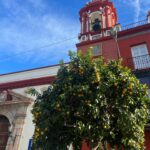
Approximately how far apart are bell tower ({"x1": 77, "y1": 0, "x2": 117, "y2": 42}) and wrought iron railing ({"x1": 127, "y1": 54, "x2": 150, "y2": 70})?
3.43 meters

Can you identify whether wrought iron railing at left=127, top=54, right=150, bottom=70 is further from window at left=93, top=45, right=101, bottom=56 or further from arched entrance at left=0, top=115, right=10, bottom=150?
arched entrance at left=0, top=115, right=10, bottom=150

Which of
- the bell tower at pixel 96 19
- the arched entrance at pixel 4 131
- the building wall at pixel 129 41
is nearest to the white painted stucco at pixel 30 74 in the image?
the arched entrance at pixel 4 131

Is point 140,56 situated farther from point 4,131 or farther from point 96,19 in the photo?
point 4,131

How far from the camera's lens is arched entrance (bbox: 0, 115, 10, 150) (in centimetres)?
1311

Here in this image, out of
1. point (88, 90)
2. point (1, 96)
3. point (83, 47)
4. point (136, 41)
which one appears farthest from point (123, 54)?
point (1, 96)

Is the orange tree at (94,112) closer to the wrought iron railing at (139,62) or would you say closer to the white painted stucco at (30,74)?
the wrought iron railing at (139,62)

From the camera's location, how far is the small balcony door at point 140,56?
1283cm

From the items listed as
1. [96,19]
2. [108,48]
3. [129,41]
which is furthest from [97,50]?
[96,19]

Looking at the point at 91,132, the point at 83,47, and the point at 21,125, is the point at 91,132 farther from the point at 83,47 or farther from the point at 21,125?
the point at 83,47

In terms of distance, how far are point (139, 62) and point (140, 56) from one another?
438mm

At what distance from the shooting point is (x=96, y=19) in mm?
18125

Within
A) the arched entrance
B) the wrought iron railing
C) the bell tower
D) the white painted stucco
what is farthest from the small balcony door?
the arched entrance

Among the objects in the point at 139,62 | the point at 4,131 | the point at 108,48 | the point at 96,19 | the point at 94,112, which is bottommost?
the point at 94,112

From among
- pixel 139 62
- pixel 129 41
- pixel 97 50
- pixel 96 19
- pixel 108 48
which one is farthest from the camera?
pixel 96 19
